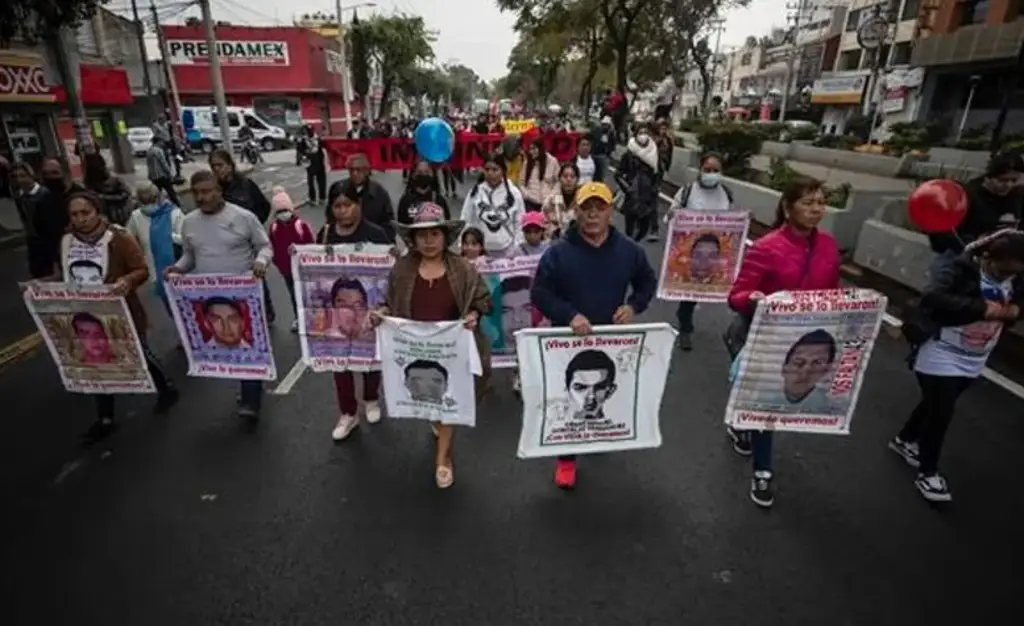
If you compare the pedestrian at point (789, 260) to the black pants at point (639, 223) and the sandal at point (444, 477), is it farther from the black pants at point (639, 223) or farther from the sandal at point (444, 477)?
the black pants at point (639, 223)

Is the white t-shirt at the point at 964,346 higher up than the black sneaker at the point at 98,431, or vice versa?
the white t-shirt at the point at 964,346

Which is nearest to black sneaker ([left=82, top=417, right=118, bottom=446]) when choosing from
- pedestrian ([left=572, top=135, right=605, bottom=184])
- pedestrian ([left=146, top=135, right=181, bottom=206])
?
pedestrian ([left=572, top=135, right=605, bottom=184])

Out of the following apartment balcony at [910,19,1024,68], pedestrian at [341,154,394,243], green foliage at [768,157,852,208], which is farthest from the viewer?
apartment balcony at [910,19,1024,68]

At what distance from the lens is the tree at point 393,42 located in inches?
1773

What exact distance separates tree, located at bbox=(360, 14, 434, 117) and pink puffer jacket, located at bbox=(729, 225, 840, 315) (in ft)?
145

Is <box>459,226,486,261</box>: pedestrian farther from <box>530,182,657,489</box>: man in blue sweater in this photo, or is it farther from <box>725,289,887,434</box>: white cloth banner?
<box>725,289,887,434</box>: white cloth banner

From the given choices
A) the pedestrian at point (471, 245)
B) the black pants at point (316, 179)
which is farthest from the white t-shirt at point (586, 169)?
the black pants at point (316, 179)

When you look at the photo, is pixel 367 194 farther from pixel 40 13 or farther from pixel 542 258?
pixel 40 13

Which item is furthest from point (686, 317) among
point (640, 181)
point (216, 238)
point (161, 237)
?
point (161, 237)

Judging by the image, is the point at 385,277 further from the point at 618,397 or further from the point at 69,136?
the point at 69,136

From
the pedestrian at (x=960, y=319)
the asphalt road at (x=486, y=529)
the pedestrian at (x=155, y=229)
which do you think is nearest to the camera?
the asphalt road at (x=486, y=529)

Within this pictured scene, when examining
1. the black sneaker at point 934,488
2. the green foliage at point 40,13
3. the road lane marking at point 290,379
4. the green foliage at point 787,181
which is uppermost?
the green foliage at point 40,13

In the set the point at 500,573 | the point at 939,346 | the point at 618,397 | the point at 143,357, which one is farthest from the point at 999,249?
the point at 143,357

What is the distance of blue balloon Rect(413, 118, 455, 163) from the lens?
6.17 m
